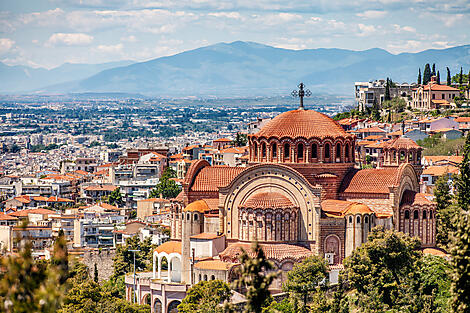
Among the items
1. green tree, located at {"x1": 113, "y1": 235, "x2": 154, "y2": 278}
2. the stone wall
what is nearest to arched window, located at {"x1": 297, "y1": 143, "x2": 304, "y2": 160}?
green tree, located at {"x1": 113, "y1": 235, "x2": 154, "y2": 278}

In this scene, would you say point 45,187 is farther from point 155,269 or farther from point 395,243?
point 395,243

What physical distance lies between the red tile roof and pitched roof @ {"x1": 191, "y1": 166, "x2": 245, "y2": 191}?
5.64m

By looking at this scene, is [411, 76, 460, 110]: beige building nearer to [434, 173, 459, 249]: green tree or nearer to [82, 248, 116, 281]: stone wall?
[82, 248, 116, 281]: stone wall

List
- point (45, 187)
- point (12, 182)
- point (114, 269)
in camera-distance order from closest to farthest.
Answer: point (114, 269)
point (45, 187)
point (12, 182)

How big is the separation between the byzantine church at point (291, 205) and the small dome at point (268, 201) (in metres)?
0.06

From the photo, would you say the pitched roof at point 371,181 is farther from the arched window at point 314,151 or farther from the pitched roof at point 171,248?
the pitched roof at point 171,248

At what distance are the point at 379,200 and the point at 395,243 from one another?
22.3ft

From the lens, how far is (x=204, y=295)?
50.6 metres

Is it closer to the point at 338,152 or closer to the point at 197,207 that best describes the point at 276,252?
the point at 197,207

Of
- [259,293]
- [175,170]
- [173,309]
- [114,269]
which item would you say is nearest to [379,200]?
[173,309]

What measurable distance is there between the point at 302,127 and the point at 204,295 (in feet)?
44.1

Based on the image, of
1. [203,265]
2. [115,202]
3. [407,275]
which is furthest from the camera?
[115,202]

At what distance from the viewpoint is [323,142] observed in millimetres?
58031

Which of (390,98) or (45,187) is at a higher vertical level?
(390,98)
